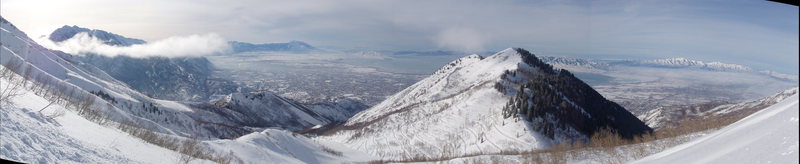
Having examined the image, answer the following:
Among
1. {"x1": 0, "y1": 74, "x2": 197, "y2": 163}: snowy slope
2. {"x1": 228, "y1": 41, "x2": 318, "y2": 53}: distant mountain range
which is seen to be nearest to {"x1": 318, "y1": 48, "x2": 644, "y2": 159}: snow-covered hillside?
{"x1": 228, "y1": 41, "x2": 318, "y2": 53}: distant mountain range

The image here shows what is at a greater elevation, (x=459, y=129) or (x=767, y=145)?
(x=767, y=145)

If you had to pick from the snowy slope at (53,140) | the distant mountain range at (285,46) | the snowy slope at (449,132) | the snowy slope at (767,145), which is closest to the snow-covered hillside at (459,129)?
the snowy slope at (449,132)

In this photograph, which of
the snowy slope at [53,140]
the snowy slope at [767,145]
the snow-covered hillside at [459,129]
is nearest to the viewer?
the snowy slope at [767,145]

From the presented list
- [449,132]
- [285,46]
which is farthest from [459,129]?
[285,46]

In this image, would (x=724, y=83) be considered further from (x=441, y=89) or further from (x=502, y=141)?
(x=441, y=89)

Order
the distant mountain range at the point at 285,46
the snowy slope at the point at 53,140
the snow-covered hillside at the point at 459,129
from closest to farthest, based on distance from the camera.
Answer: the snowy slope at the point at 53,140
the distant mountain range at the point at 285,46
the snow-covered hillside at the point at 459,129

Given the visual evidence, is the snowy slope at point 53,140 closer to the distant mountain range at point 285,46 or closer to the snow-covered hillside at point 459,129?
the distant mountain range at point 285,46

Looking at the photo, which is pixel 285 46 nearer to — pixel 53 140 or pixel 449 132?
pixel 449 132

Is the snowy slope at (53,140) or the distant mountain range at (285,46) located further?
the distant mountain range at (285,46)

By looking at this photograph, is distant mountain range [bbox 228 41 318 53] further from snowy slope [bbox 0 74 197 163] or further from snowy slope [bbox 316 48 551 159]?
snowy slope [bbox 316 48 551 159]

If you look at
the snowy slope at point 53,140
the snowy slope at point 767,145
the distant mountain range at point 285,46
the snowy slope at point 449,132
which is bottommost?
the snowy slope at point 449,132

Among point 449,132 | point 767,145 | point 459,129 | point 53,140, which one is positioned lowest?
point 449,132
